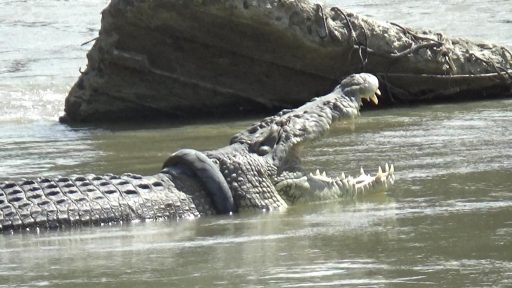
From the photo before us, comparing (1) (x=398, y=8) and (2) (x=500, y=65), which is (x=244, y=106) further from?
(1) (x=398, y=8)

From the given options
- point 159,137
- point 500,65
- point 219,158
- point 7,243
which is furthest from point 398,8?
point 7,243

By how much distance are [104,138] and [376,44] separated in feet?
9.10

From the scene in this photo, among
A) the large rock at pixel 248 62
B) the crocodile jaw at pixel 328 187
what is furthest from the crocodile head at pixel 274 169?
the large rock at pixel 248 62

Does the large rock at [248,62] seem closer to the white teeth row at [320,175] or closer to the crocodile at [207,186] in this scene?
the crocodile at [207,186]

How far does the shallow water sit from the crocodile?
135 millimetres

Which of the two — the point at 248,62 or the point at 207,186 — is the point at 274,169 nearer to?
the point at 207,186

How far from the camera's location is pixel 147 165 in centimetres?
816

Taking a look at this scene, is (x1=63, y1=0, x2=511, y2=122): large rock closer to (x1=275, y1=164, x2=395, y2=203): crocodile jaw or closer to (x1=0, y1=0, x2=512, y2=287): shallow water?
(x1=0, y1=0, x2=512, y2=287): shallow water

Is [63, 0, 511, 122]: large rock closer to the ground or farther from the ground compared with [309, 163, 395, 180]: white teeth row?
farther from the ground

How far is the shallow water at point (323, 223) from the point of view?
15.0 ft

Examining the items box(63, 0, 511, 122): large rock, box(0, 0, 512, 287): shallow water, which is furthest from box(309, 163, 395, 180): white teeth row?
box(63, 0, 511, 122): large rock

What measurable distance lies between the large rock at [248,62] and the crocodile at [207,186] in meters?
3.51

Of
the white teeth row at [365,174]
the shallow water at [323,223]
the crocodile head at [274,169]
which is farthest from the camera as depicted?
the white teeth row at [365,174]

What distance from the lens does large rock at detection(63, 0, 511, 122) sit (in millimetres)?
10758
